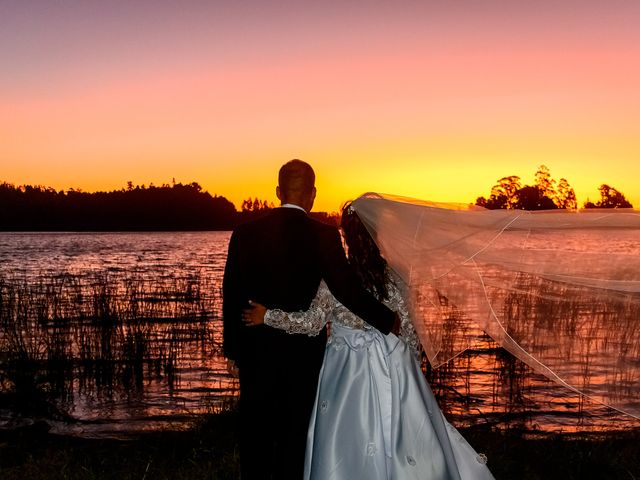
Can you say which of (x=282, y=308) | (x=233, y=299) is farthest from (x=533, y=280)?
(x=233, y=299)

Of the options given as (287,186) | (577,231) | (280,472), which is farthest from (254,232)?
(577,231)

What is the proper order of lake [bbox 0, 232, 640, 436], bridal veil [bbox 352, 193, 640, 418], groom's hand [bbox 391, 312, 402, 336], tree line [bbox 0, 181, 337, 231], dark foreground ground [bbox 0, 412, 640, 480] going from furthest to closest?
tree line [bbox 0, 181, 337, 231], lake [bbox 0, 232, 640, 436], dark foreground ground [bbox 0, 412, 640, 480], bridal veil [bbox 352, 193, 640, 418], groom's hand [bbox 391, 312, 402, 336]

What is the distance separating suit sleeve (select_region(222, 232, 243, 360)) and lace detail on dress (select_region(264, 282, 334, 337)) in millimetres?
239

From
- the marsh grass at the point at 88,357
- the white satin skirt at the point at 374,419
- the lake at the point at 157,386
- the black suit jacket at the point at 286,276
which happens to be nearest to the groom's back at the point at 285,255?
the black suit jacket at the point at 286,276

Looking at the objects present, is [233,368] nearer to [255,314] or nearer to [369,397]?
[255,314]

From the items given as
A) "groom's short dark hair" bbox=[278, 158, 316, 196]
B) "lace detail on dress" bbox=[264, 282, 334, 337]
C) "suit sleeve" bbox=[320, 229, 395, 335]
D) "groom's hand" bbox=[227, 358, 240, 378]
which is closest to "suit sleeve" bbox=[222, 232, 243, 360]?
"groom's hand" bbox=[227, 358, 240, 378]

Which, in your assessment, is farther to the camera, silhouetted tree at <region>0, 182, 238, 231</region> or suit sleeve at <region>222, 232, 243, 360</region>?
silhouetted tree at <region>0, 182, 238, 231</region>

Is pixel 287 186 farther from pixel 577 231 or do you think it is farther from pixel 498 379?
pixel 498 379

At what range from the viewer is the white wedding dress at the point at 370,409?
4590mm

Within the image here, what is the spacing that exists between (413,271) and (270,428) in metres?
1.43

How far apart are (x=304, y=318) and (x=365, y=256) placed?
2.06 ft

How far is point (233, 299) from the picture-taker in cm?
465

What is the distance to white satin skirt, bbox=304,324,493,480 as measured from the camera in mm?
4609

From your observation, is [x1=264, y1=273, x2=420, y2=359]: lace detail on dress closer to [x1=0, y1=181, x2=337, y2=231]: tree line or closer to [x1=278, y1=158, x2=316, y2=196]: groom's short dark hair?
[x1=278, y1=158, x2=316, y2=196]: groom's short dark hair
